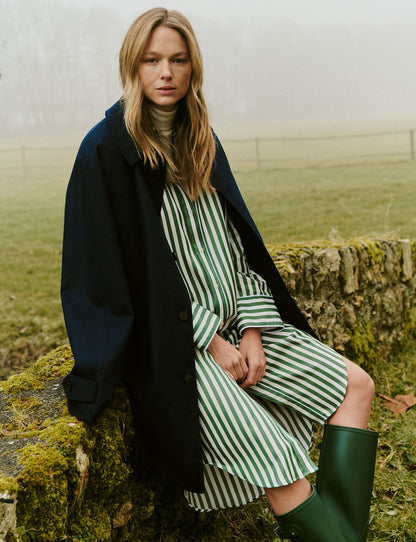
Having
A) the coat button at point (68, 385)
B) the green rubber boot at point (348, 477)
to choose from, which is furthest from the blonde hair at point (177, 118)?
the green rubber boot at point (348, 477)

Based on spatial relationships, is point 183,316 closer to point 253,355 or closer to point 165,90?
point 253,355

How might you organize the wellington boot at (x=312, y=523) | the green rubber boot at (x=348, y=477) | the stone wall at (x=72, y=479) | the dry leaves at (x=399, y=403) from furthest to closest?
the dry leaves at (x=399, y=403) → the green rubber boot at (x=348, y=477) → the wellington boot at (x=312, y=523) → the stone wall at (x=72, y=479)

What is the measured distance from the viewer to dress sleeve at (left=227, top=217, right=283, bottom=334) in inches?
86.1

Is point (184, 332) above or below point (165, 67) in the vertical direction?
below

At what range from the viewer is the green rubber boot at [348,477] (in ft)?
6.38

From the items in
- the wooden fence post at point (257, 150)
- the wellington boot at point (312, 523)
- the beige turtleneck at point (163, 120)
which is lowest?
the wellington boot at point (312, 523)

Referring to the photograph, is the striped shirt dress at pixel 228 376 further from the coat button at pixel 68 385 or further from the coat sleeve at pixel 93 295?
the coat button at pixel 68 385

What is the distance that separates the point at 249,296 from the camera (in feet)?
7.32

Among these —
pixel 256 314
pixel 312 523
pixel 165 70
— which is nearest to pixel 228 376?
pixel 256 314

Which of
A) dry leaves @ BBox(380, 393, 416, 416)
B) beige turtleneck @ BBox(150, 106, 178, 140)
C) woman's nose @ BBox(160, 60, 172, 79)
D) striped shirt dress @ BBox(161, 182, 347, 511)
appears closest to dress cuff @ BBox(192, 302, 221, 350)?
striped shirt dress @ BBox(161, 182, 347, 511)

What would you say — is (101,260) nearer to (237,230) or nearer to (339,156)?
(237,230)

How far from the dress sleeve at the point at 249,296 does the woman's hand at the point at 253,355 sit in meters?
0.03

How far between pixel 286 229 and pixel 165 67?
8003mm

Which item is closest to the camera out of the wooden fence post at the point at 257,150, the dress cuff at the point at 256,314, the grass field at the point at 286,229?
the dress cuff at the point at 256,314
